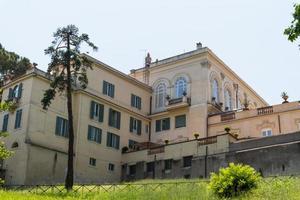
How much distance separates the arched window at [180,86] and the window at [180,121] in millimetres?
2807

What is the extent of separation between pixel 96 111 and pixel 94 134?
253 centimetres

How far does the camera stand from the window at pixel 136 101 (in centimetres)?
5550

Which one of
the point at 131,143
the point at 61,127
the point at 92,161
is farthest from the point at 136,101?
the point at 61,127

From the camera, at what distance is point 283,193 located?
933 inches

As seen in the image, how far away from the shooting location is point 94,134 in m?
49.2

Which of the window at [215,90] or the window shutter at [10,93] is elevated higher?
the window at [215,90]

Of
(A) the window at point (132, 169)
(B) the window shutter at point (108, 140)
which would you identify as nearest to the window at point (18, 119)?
(B) the window shutter at point (108, 140)

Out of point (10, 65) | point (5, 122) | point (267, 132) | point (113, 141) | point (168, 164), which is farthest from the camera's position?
point (10, 65)

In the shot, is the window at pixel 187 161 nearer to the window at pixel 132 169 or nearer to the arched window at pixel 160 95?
the window at pixel 132 169

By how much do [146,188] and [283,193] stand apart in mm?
9280

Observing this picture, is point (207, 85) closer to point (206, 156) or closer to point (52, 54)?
point (206, 156)

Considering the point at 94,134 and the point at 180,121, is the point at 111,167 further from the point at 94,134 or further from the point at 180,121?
the point at 180,121

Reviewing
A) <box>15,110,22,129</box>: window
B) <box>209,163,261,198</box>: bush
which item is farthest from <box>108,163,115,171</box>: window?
<box>209,163,261,198</box>: bush

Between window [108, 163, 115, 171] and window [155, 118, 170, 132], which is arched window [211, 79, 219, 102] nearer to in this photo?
window [155, 118, 170, 132]
